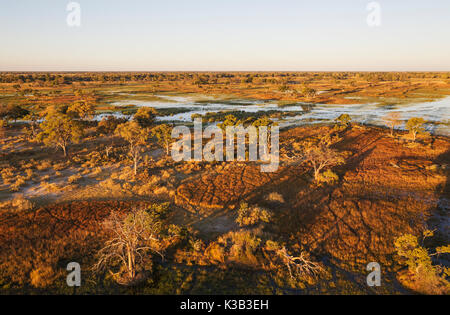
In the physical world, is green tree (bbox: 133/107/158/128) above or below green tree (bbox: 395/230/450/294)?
above

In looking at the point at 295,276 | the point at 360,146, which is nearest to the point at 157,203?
the point at 295,276

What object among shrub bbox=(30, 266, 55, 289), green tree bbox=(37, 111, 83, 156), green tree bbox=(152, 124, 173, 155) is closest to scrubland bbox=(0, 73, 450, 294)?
shrub bbox=(30, 266, 55, 289)

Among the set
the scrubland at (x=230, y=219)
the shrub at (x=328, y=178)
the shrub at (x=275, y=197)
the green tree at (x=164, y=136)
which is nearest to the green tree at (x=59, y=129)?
the scrubland at (x=230, y=219)

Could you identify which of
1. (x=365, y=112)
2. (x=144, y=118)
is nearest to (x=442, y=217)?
(x=144, y=118)

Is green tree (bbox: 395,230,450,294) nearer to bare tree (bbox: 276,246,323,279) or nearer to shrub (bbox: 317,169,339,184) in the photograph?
bare tree (bbox: 276,246,323,279)

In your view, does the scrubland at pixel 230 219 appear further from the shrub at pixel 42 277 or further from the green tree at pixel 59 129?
the green tree at pixel 59 129

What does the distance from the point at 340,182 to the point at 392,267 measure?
11021mm

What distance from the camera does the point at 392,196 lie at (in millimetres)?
20859

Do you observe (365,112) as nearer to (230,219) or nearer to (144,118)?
(144,118)

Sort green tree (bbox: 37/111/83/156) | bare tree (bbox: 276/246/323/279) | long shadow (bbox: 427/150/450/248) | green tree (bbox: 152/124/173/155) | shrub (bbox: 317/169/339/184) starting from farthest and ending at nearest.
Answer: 1. green tree (bbox: 152/124/173/155)
2. green tree (bbox: 37/111/83/156)
3. shrub (bbox: 317/169/339/184)
4. long shadow (bbox: 427/150/450/248)
5. bare tree (bbox: 276/246/323/279)

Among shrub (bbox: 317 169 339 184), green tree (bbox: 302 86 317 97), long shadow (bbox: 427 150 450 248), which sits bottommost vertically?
long shadow (bbox: 427 150 450 248)
